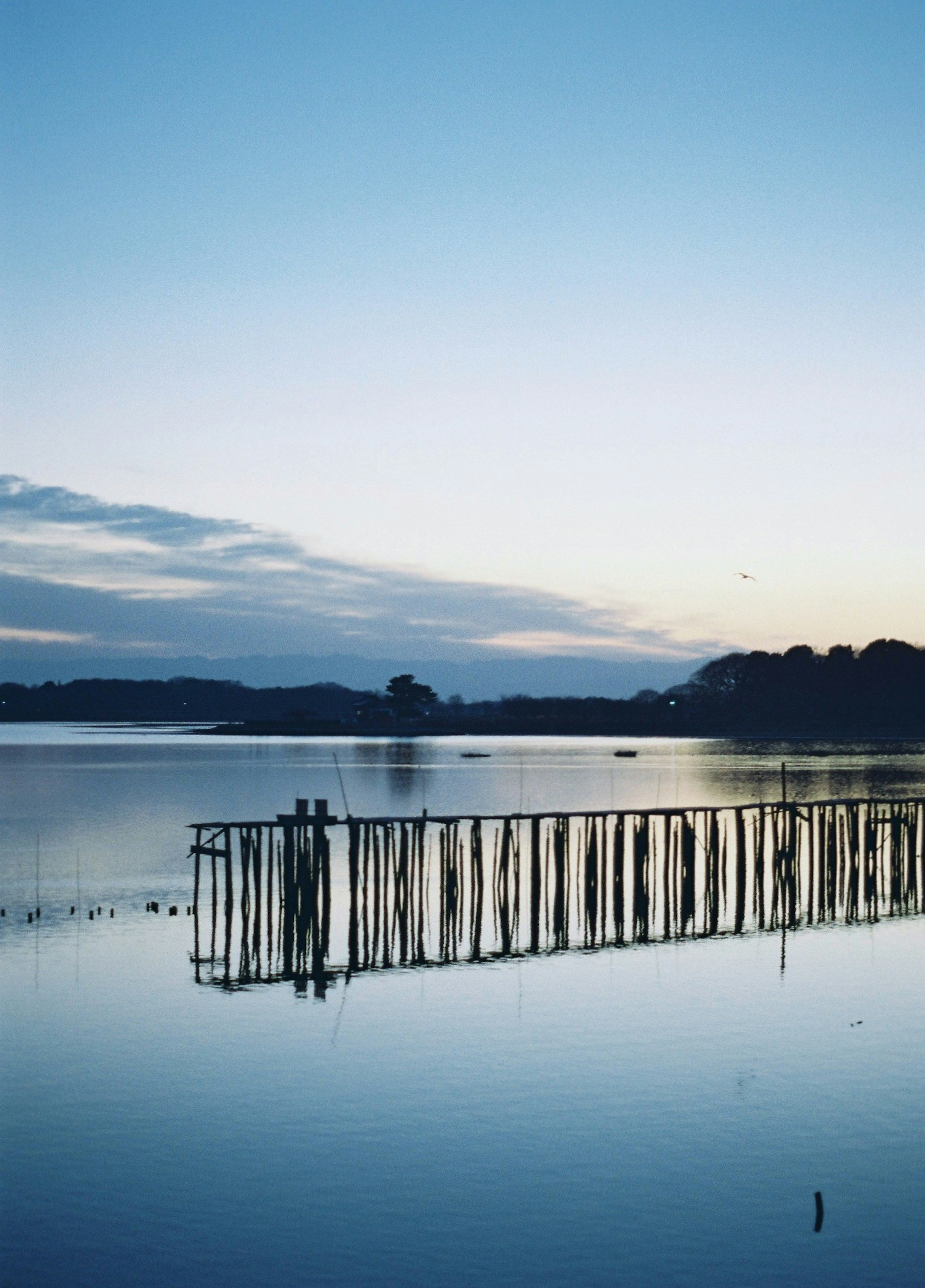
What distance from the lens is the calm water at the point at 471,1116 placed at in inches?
520

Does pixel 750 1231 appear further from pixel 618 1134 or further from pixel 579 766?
pixel 579 766

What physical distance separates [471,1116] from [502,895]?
60.6 feet

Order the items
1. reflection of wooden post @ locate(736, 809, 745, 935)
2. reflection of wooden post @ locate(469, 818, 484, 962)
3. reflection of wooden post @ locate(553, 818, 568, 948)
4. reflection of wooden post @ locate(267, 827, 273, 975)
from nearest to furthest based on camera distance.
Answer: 1. reflection of wooden post @ locate(267, 827, 273, 975)
2. reflection of wooden post @ locate(469, 818, 484, 962)
3. reflection of wooden post @ locate(553, 818, 568, 948)
4. reflection of wooden post @ locate(736, 809, 745, 935)

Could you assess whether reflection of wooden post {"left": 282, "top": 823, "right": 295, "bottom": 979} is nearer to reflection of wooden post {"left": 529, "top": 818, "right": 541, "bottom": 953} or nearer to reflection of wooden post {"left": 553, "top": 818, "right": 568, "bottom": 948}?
reflection of wooden post {"left": 529, "top": 818, "right": 541, "bottom": 953}

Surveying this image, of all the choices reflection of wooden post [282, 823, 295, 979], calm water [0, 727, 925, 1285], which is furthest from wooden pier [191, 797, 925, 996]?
calm water [0, 727, 925, 1285]

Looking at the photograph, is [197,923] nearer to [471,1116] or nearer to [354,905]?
[354,905]

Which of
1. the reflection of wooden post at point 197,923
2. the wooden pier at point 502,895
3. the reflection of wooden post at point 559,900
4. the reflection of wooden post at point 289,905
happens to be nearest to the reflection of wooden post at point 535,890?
the wooden pier at point 502,895

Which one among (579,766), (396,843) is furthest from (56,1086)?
(579,766)

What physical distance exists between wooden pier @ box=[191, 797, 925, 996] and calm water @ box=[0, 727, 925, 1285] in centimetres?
146

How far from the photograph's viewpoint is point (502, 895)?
35781 mm

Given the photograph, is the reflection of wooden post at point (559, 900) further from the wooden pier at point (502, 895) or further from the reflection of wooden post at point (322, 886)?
the reflection of wooden post at point (322, 886)

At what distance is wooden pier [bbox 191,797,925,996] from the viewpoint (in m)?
28.5

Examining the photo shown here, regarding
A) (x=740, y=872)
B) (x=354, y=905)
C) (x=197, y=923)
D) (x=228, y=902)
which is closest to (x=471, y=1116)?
(x=354, y=905)

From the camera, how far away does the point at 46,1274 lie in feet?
41.5
